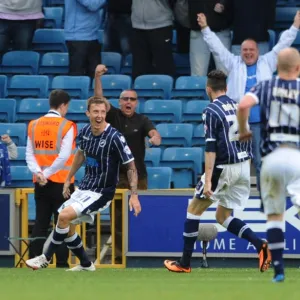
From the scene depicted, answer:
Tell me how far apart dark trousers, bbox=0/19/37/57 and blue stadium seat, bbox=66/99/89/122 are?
167cm

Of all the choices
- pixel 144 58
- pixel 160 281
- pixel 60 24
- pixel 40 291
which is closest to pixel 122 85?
pixel 144 58

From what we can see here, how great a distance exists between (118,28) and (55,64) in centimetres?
106

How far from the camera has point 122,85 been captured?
18297 millimetres

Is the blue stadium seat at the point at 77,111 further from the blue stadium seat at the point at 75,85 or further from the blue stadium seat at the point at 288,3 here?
the blue stadium seat at the point at 288,3

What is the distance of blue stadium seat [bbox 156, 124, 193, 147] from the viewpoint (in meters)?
17.2

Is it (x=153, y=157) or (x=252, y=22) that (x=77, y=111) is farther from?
(x=252, y=22)

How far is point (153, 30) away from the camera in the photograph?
18203 mm

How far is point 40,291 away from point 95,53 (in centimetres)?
917

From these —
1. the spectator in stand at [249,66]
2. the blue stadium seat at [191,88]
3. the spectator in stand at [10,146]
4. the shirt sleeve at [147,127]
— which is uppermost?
the spectator in stand at [249,66]

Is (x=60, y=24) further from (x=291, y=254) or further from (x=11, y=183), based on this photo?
(x=291, y=254)

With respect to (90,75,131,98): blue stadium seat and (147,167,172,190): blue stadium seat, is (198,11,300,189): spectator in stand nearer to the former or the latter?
(147,167,172,190): blue stadium seat

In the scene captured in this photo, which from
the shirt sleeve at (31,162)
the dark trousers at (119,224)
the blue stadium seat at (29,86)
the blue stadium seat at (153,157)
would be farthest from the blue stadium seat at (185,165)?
the blue stadium seat at (29,86)

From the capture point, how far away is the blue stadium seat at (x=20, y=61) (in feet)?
62.5

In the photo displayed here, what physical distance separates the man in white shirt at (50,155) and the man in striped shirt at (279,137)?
4696 mm
